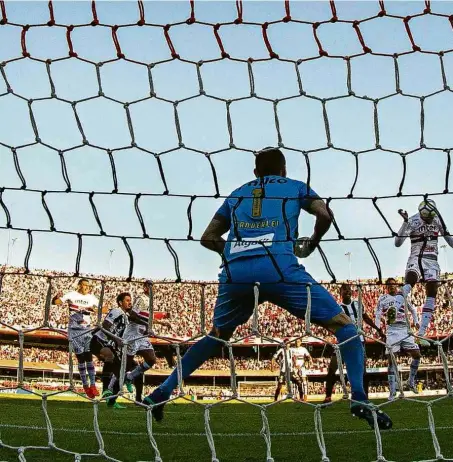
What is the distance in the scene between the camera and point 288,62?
4215mm

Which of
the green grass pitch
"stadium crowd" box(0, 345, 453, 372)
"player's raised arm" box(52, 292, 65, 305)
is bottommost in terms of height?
the green grass pitch

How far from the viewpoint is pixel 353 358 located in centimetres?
480

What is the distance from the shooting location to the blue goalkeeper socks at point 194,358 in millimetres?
4961

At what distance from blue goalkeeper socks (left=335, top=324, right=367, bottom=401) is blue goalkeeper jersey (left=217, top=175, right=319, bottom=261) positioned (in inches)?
26.0

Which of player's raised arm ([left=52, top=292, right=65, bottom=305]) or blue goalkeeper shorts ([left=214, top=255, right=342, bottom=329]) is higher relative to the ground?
player's raised arm ([left=52, top=292, right=65, bottom=305])

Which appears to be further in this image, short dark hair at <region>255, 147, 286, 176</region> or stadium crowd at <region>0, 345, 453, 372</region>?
stadium crowd at <region>0, 345, 453, 372</region>

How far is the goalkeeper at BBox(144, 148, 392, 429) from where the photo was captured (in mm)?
4648

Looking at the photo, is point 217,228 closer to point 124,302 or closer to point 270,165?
point 270,165

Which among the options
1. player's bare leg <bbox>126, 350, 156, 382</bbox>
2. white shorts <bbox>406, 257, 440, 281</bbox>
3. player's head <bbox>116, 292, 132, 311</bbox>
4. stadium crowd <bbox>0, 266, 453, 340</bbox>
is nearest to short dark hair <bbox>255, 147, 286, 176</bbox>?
white shorts <bbox>406, 257, 440, 281</bbox>

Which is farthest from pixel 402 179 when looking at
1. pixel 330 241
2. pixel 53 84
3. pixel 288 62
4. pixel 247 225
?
pixel 53 84

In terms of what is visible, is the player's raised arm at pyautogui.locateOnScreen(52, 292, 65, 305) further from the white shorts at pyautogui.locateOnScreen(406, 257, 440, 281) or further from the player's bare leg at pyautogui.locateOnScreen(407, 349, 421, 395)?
the player's bare leg at pyautogui.locateOnScreen(407, 349, 421, 395)

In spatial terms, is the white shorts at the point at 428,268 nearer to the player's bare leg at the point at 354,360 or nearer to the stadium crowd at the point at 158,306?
the player's bare leg at the point at 354,360

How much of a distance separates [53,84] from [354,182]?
181 centimetres

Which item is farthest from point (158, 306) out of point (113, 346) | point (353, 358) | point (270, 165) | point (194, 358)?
point (353, 358)
